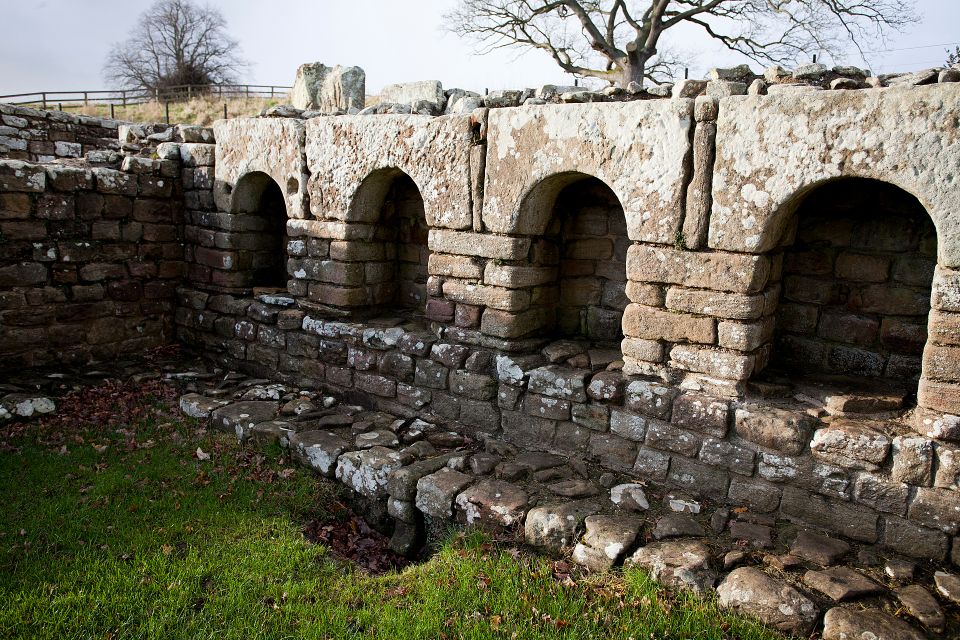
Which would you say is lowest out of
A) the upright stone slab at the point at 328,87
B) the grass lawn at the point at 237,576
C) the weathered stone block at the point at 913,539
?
the grass lawn at the point at 237,576

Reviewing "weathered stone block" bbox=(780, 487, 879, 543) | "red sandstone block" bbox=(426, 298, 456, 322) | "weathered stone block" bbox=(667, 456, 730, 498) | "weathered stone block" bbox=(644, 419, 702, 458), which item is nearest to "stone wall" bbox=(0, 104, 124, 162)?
"red sandstone block" bbox=(426, 298, 456, 322)

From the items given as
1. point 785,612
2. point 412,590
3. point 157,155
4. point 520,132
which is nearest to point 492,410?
point 412,590

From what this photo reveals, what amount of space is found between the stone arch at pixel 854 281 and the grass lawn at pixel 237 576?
7.24 feet

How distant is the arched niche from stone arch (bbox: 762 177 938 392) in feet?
16.8

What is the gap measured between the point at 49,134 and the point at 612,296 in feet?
39.7

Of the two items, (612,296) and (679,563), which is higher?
(612,296)

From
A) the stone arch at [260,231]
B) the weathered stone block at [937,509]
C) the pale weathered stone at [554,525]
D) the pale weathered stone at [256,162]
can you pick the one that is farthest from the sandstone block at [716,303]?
the stone arch at [260,231]

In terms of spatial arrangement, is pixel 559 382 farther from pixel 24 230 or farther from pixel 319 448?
pixel 24 230

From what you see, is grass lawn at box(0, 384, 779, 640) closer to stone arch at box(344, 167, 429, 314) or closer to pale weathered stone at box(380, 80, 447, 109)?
stone arch at box(344, 167, 429, 314)

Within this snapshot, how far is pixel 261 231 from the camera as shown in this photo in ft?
24.4

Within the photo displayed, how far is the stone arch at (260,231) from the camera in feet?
23.4

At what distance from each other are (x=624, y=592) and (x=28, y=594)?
3184 millimetres

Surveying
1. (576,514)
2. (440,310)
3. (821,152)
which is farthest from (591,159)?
(576,514)

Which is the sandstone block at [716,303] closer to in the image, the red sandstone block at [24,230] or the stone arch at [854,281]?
the stone arch at [854,281]
